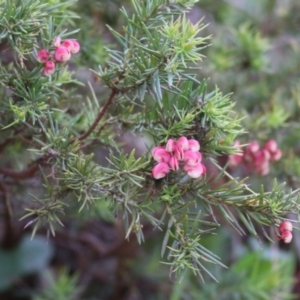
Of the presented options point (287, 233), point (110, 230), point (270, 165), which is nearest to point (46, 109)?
point (287, 233)

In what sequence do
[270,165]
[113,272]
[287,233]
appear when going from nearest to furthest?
[287,233]
[270,165]
[113,272]

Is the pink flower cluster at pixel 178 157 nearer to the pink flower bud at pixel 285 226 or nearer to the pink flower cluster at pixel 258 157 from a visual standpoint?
the pink flower bud at pixel 285 226

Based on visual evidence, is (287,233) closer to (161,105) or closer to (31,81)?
(161,105)

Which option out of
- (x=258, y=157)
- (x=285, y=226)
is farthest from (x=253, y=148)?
(x=285, y=226)

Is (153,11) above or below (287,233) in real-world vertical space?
above

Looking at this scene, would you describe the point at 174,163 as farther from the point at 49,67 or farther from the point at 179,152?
the point at 49,67

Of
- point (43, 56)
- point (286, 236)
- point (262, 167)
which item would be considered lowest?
point (262, 167)
